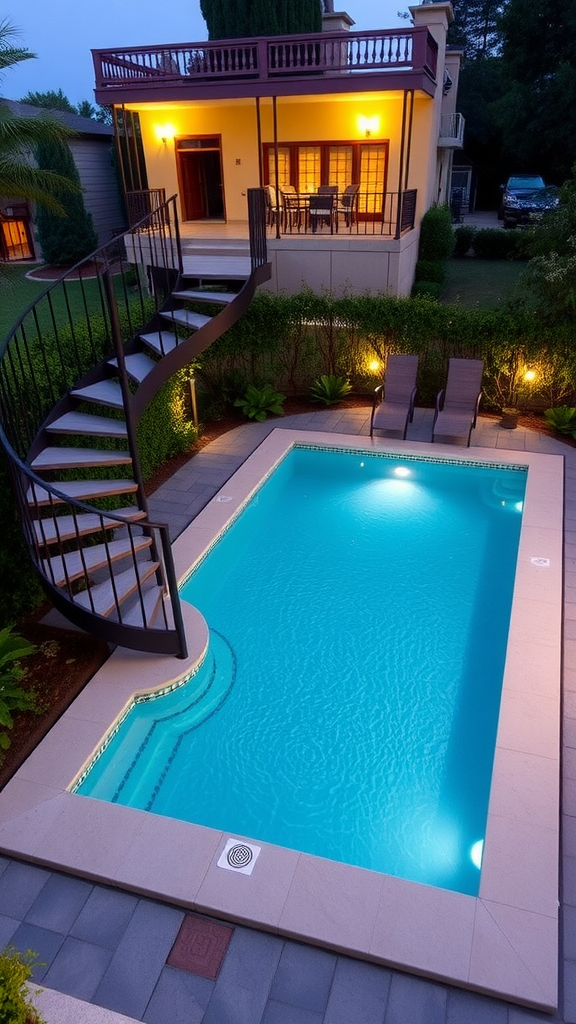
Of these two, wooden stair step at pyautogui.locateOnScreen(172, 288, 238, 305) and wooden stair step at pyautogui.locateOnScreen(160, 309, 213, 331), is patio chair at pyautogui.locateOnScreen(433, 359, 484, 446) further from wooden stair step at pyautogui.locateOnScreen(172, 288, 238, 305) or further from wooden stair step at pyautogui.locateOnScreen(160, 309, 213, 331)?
wooden stair step at pyautogui.locateOnScreen(160, 309, 213, 331)

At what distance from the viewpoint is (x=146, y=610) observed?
5.71 metres

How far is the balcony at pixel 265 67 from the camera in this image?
11.8m

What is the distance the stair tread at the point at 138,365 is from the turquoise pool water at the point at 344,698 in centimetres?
212

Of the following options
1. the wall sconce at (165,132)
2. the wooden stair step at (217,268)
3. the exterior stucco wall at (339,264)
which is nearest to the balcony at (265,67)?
the wall sconce at (165,132)

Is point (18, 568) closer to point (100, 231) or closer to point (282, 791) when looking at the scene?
point (282, 791)

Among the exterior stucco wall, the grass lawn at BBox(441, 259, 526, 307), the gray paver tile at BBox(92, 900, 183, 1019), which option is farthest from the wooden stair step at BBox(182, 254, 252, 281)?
the gray paver tile at BBox(92, 900, 183, 1019)

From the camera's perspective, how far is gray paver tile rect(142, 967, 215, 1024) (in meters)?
3.29

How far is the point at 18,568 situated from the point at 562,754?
15.9 feet

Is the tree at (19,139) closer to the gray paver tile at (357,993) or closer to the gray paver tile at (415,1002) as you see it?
the gray paver tile at (357,993)

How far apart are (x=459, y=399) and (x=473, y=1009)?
27.0 ft

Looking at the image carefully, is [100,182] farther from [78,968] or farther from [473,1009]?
[473,1009]

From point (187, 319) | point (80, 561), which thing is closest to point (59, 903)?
point (80, 561)

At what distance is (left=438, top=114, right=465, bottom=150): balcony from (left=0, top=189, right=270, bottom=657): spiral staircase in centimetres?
1192

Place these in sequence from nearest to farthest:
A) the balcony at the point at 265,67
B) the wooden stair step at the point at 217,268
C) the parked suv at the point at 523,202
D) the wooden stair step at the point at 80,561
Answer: the wooden stair step at the point at 80,561 < the wooden stair step at the point at 217,268 < the balcony at the point at 265,67 < the parked suv at the point at 523,202
